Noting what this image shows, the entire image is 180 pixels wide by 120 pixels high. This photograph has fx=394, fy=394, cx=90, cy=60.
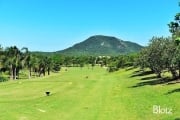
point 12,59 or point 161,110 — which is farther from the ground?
point 12,59

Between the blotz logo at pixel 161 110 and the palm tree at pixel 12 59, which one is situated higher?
the palm tree at pixel 12 59

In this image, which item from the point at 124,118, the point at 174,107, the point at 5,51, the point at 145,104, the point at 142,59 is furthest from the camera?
the point at 5,51

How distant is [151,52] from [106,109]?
110 feet

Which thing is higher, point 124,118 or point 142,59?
point 142,59

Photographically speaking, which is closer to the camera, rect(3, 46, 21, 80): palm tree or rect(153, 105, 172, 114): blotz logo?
rect(153, 105, 172, 114): blotz logo

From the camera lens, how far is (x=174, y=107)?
40.6m

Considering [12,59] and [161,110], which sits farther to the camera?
[12,59]

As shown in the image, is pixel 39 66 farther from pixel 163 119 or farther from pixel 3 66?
pixel 163 119

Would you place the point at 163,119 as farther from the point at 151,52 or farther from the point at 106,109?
the point at 151,52

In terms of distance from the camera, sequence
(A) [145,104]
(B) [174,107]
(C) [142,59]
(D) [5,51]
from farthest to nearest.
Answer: (D) [5,51], (C) [142,59], (A) [145,104], (B) [174,107]

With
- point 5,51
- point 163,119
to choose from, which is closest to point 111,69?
point 5,51

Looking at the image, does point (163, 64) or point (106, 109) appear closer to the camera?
point (106, 109)

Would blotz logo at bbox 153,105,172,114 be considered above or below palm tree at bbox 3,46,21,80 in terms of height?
below

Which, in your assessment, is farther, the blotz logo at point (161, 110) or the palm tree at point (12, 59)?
the palm tree at point (12, 59)
